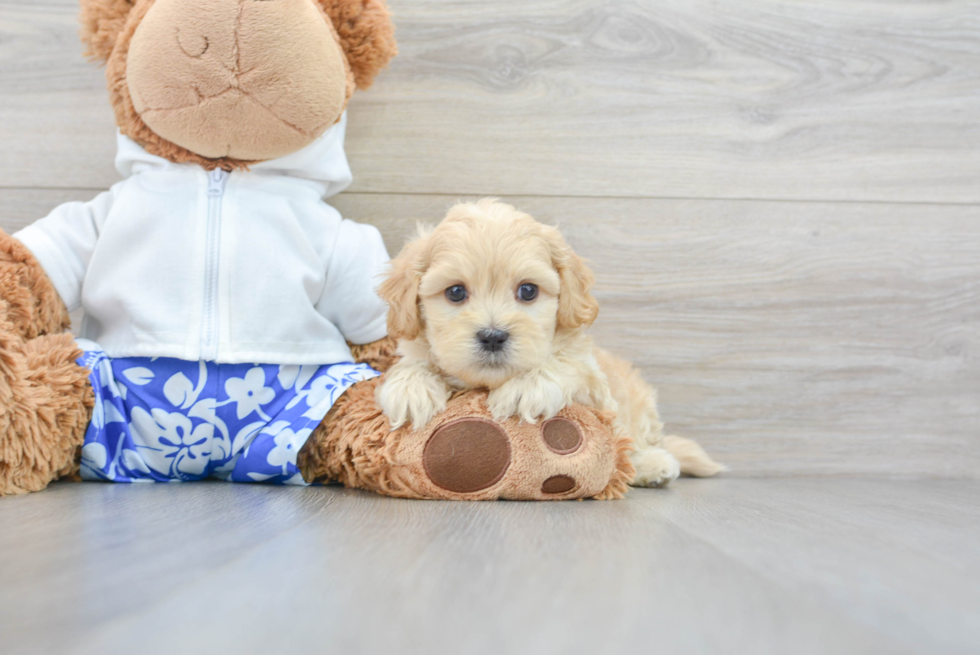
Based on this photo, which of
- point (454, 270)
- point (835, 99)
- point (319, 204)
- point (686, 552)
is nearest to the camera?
point (686, 552)

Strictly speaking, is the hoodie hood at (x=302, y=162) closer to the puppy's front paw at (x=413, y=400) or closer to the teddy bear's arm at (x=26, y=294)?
the teddy bear's arm at (x=26, y=294)

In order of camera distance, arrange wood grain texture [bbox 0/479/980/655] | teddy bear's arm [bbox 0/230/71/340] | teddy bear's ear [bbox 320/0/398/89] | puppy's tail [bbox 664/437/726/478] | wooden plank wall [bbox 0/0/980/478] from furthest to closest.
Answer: wooden plank wall [bbox 0/0/980/478] < puppy's tail [bbox 664/437/726/478] < teddy bear's ear [bbox 320/0/398/89] < teddy bear's arm [bbox 0/230/71/340] < wood grain texture [bbox 0/479/980/655]

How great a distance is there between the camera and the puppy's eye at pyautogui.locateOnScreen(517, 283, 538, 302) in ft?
3.34

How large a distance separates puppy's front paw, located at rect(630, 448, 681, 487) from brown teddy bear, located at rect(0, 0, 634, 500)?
143 mm

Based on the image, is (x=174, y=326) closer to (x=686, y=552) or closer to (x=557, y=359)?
(x=557, y=359)

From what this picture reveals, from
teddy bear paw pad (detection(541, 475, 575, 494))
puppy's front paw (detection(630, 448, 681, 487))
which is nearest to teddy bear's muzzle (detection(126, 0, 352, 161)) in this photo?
teddy bear paw pad (detection(541, 475, 575, 494))

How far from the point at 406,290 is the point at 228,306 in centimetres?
32

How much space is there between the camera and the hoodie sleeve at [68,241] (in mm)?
1156

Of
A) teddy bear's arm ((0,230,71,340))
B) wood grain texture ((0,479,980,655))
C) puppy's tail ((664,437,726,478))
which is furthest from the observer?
puppy's tail ((664,437,726,478))

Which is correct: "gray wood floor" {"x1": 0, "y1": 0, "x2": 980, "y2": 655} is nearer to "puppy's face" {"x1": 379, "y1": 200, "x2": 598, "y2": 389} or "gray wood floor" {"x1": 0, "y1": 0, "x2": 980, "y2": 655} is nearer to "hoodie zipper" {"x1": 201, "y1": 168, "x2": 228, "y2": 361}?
"hoodie zipper" {"x1": 201, "y1": 168, "x2": 228, "y2": 361}

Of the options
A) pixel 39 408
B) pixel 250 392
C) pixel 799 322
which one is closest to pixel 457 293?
pixel 250 392

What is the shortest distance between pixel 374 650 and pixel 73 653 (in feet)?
0.61

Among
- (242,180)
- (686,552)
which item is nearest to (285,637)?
(686,552)

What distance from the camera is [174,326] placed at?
3.67ft
